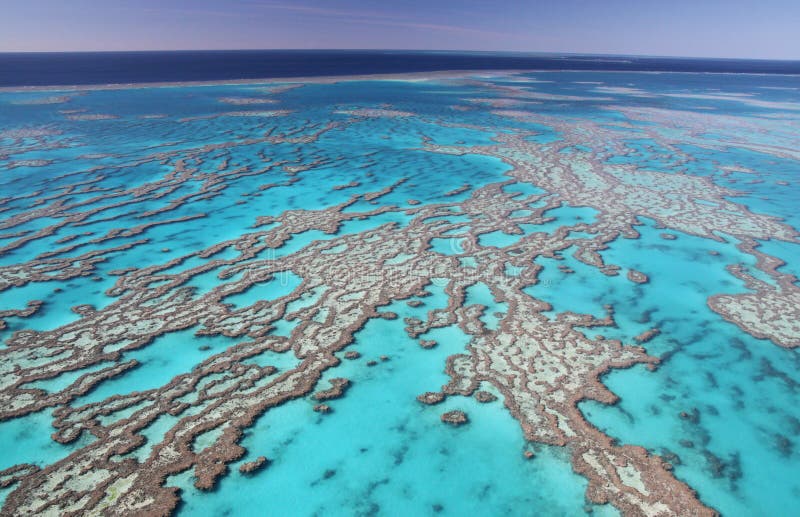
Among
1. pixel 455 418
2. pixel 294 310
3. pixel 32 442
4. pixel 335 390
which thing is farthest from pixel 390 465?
pixel 32 442

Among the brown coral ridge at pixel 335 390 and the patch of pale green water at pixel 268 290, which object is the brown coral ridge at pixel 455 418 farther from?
the patch of pale green water at pixel 268 290

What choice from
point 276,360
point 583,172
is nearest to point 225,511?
point 276,360

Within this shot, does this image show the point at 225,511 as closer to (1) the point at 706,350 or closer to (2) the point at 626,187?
(1) the point at 706,350

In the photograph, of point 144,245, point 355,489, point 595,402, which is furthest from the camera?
point 144,245

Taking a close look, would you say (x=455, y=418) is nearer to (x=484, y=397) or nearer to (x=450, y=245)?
(x=484, y=397)

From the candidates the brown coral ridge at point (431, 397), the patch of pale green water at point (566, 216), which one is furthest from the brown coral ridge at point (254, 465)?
the patch of pale green water at point (566, 216)

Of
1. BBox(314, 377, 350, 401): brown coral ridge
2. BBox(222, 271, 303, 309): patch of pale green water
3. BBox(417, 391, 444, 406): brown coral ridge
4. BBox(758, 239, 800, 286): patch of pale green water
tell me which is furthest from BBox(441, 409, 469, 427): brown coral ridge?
BBox(758, 239, 800, 286): patch of pale green water
